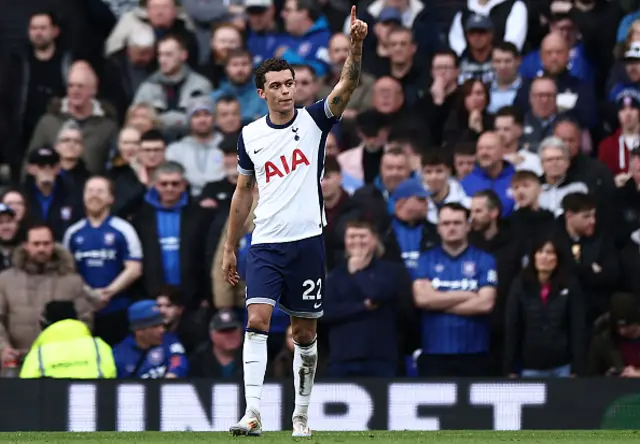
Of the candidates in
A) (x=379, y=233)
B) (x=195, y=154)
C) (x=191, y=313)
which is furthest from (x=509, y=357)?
(x=195, y=154)

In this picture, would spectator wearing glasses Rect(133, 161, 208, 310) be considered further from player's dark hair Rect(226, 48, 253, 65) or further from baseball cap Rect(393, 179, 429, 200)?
baseball cap Rect(393, 179, 429, 200)

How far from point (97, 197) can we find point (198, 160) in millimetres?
1132

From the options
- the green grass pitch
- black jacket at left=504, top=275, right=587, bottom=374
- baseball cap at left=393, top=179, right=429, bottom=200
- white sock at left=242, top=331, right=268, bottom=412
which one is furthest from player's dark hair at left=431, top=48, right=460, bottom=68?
white sock at left=242, top=331, right=268, bottom=412

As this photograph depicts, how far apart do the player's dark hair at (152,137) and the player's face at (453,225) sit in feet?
9.61

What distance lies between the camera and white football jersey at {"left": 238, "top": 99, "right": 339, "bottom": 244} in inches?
315

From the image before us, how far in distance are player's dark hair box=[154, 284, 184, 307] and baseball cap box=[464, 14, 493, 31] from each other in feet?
13.1

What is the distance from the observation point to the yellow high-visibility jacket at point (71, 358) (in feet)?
35.4

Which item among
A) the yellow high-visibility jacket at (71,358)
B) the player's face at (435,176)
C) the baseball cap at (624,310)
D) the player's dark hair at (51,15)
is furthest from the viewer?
the player's dark hair at (51,15)

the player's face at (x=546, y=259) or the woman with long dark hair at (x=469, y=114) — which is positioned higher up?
the woman with long dark hair at (x=469, y=114)

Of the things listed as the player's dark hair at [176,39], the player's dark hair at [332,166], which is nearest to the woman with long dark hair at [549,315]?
the player's dark hair at [332,166]

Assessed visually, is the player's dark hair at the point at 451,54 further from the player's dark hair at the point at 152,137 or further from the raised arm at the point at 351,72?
the raised arm at the point at 351,72

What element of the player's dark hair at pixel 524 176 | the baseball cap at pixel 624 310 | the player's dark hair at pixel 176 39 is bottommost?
the baseball cap at pixel 624 310

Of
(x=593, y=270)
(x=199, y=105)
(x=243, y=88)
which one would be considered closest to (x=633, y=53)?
(x=593, y=270)

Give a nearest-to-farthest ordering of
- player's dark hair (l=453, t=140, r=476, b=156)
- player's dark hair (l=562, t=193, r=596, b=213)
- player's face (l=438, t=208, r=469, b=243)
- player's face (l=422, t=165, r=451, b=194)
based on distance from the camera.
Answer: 1. player's face (l=438, t=208, r=469, b=243)
2. player's dark hair (l=562, t=193, r=596, b=213)
3. player's face (l=422, t=165, r=451, b=194)
4. player's dark hair (l=453, t=140, r=476, b=156)
